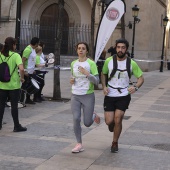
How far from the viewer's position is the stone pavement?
6.50 meters

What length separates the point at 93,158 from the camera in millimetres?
6844

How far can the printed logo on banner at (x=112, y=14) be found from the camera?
43.5 ft

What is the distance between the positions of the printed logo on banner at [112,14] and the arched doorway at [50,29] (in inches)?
662

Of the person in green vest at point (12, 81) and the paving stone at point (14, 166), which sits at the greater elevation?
the person in green vest at point (12, 81)

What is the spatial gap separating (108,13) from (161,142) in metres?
5.99

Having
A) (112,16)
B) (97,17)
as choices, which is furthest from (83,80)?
(97,17)

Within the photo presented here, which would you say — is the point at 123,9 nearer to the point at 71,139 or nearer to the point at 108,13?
the point at 108,13

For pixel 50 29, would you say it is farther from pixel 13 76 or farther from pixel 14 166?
pixel 14 166

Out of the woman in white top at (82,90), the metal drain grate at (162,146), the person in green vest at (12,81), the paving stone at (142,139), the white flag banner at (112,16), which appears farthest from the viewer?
the white flag banner at (112,16)

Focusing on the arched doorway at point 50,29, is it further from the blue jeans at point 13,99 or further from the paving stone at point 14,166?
the paving stone at point 14,166

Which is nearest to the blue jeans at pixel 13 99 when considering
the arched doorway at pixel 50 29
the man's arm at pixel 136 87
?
the man's arm at pixel 136 87

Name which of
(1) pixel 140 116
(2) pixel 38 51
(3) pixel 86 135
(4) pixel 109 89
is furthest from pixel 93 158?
(2) pixel 38 51

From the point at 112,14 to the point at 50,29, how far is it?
18508 mm

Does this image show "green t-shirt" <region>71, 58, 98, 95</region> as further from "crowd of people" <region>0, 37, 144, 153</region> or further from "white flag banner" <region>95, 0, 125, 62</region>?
"white flag banner" <region>95, 0, 125, 62</region>
